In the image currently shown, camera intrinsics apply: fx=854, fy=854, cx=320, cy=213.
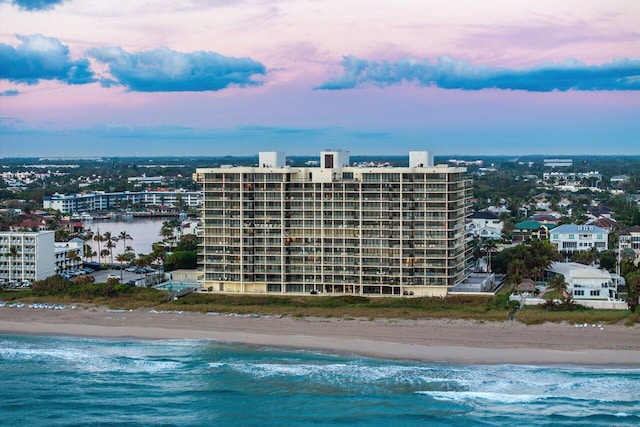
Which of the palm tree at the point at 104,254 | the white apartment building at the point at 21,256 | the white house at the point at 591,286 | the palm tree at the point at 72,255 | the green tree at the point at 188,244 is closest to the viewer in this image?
the white house at the point at 591,286

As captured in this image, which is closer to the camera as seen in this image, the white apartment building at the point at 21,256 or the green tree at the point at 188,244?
the white apartment building at the point at 21,256

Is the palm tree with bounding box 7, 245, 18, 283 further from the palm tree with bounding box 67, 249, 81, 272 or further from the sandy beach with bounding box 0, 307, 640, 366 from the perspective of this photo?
the sandy beach with bounding box 0, 307, 640, 366

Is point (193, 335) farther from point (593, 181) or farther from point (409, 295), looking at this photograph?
point (593, 181)

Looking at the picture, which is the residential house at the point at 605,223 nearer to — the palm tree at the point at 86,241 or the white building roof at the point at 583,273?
the white building roof at the point at 583,273

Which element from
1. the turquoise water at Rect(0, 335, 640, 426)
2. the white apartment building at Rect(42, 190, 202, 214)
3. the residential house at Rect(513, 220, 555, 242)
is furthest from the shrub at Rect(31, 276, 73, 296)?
the white apartment building at Rect(42, 190, 202, 214)

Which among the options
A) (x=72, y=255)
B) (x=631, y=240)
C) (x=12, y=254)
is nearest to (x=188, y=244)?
(x=72, y=255)

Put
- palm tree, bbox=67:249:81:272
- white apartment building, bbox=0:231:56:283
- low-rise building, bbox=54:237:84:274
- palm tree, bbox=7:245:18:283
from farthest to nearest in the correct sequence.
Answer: palm tree, bbox=67:249:81:272, low-rise building, bbox=54:237:84:274, white apartment building, bbox=0:231:56:283, palm tree, bbox=7:245:18:283

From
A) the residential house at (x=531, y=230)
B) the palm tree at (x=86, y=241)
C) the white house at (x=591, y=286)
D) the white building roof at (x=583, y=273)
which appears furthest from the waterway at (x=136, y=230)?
the white house at (x=591, y=286)
